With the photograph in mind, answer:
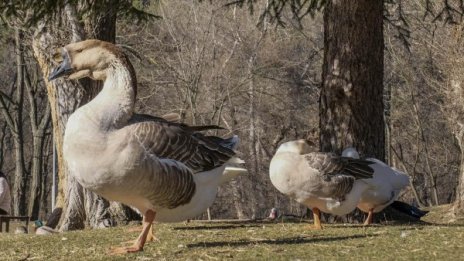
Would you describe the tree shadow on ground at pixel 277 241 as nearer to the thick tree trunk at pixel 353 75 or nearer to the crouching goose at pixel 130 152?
the crouching goose at pixel 130 152

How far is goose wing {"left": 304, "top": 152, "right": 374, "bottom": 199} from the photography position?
8.84m

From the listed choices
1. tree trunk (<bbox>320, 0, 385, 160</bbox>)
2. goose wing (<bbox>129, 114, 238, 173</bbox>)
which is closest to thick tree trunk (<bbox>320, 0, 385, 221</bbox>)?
tree trunk (<bbox>320, 0, 385, 160</bbox>)

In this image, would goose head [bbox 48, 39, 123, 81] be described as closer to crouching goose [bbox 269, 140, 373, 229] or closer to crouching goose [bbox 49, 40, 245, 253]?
crouching goose [bbox 49, 40, 245, 253]

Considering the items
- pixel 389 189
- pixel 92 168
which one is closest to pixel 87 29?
pixel 389 189

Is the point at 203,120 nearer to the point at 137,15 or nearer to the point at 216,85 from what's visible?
the point at 216,85

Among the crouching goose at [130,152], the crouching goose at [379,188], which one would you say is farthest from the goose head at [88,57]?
the crouching goose at [379,188]


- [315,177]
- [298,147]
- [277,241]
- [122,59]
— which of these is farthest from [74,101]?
[277,241]

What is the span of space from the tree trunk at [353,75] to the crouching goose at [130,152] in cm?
349

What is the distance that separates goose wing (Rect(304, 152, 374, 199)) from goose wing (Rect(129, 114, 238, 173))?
1648 mm

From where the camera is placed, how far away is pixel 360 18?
34.4ft

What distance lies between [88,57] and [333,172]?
3.23 m

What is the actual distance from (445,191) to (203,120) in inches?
704

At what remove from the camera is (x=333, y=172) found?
8938 mm

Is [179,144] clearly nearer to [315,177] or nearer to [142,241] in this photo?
[142,241]
